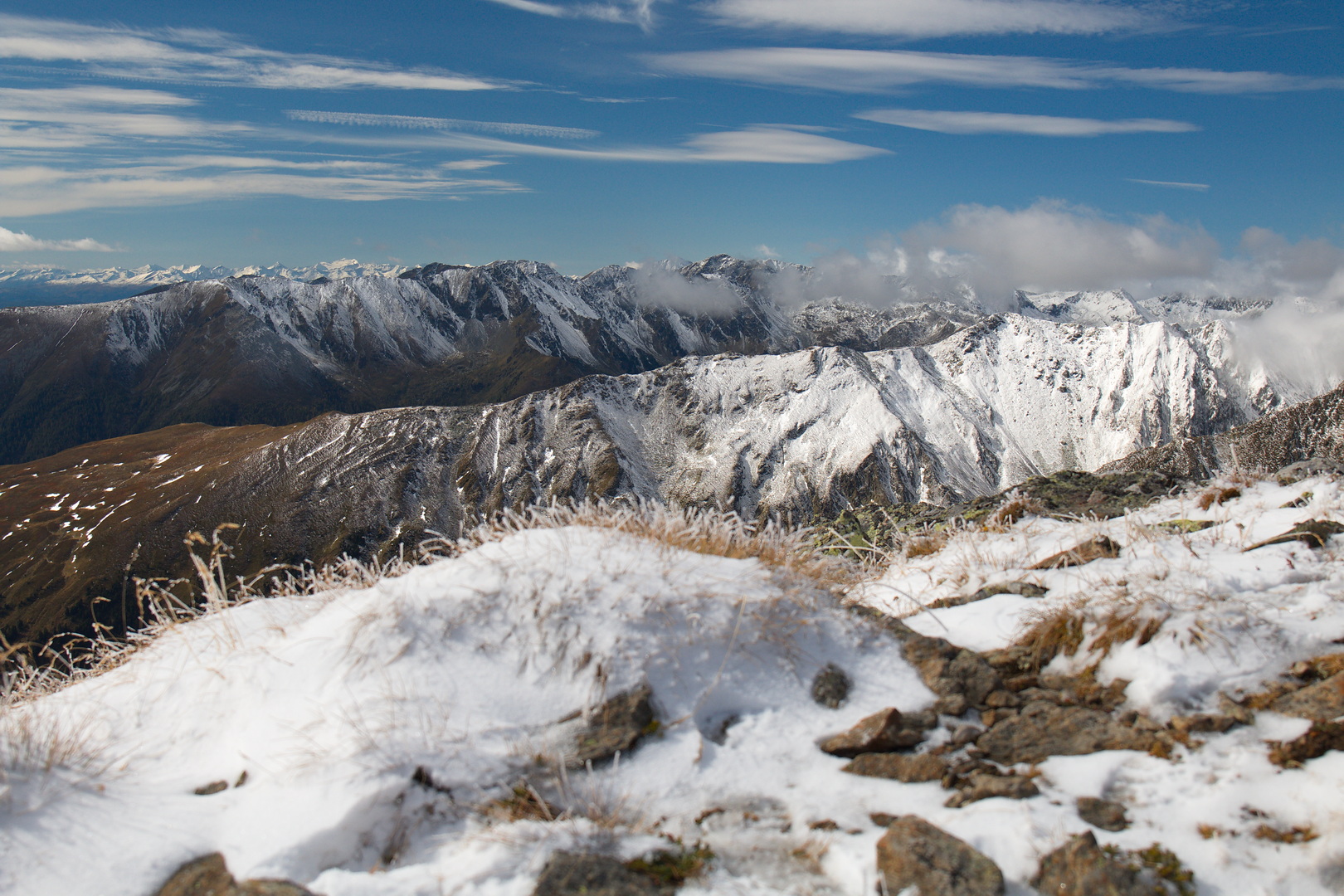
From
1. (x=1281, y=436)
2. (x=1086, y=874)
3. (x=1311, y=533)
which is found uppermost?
(x=1311, y=533)

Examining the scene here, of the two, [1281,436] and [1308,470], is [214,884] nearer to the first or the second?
[1308,470]

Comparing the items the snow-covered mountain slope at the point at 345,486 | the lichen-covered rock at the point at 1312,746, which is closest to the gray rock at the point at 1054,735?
the lichen-covered rock at the point at 1312,746

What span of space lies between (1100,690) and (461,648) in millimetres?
5003

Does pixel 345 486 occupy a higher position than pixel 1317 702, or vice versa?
pixel 1317 702

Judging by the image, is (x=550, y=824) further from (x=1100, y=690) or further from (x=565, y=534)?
(x=1100, y=690)

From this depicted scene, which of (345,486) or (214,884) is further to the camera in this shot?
(345,486)

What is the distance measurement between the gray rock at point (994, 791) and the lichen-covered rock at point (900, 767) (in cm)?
25

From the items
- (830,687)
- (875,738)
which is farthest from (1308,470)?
(875,738)

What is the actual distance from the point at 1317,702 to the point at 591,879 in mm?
4972

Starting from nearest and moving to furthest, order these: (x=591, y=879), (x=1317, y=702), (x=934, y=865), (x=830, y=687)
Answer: (x=934, y=865) → (x=591, y=879) → (x=1317, y=702) → (x=830, y=687)

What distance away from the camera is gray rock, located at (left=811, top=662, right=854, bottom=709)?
5.48m

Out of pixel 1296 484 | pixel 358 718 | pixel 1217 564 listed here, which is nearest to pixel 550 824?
pixel 358 718

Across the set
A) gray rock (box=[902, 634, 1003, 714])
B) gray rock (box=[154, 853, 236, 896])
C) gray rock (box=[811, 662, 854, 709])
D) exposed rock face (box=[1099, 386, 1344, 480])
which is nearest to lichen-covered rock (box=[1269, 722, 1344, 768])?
gray rock (box=[902, 634, 1003, 714])

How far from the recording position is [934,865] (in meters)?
3.75
